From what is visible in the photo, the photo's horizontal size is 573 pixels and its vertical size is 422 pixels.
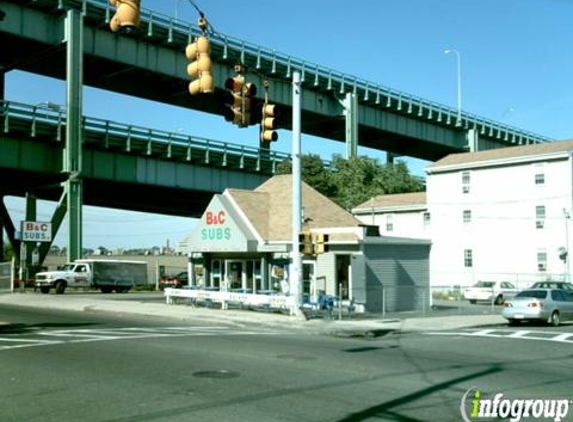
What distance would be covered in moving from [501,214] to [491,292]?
11835 millimetres

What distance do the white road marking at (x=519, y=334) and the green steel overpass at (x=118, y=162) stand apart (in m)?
32.2

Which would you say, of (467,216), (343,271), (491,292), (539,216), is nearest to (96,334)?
(343,271)

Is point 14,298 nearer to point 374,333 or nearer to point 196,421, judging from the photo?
point 374,333

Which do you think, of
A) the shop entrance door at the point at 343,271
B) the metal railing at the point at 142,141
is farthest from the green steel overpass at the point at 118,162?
the shop entrance door at the point at 343,271

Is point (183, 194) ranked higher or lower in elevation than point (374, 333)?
higher

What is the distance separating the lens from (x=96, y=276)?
5228cm

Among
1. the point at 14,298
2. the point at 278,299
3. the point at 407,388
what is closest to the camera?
the point at 407,388

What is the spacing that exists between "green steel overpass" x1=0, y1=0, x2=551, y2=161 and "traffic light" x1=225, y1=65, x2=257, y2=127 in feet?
58.0

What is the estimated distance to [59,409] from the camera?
30.7ft

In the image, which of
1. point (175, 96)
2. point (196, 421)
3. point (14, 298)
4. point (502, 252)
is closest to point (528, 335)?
point (196, 421)

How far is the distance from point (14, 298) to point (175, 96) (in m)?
22.5

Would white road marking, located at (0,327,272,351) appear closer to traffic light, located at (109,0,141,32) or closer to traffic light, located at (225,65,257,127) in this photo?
traffic light, located at (225,65,257,127)

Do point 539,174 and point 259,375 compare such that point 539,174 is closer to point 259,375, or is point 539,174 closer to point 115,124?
point 115,124

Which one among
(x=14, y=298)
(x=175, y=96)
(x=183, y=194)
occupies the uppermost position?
(x=175, y=96)
